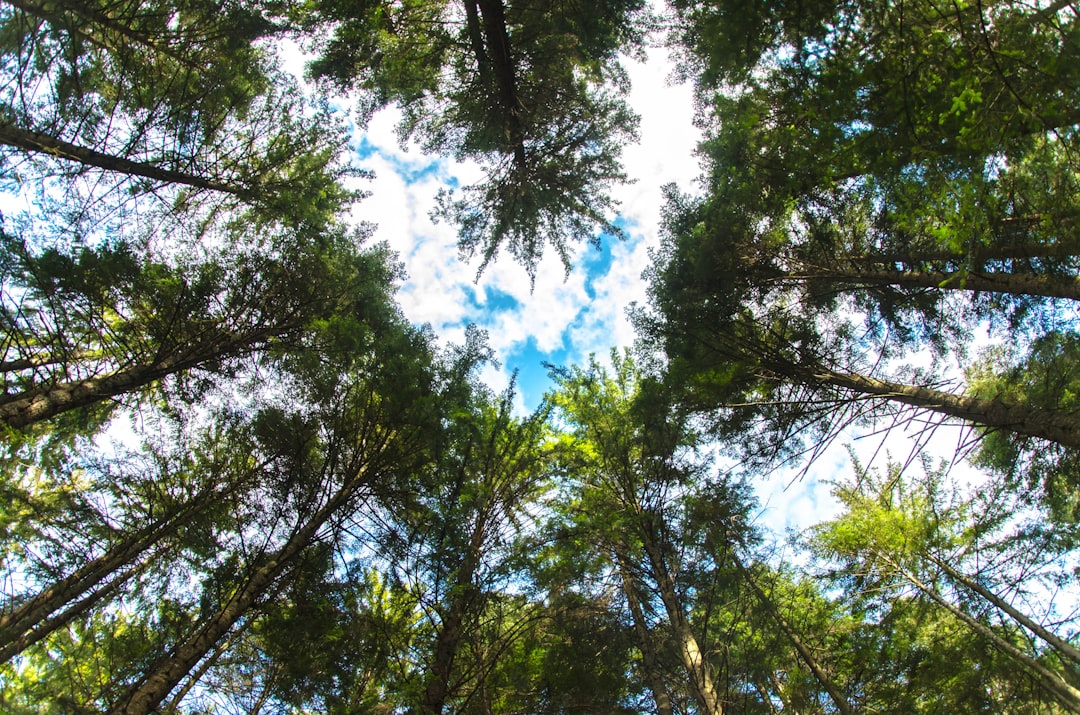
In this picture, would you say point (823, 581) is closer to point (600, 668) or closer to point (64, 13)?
Result: point (600, 668)

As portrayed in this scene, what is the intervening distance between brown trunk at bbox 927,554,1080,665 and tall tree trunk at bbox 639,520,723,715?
5.70 metres

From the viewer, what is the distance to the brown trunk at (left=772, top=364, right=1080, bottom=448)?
414 cm

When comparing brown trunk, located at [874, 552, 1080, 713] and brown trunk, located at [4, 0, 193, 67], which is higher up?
brown trunk, located at [874, 552, 1080, 713]

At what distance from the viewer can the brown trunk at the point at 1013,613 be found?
664 cm

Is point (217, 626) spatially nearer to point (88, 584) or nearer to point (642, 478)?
point (88, 584)

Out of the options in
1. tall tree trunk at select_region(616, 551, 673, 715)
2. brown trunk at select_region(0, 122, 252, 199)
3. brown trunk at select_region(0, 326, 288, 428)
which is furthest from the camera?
tall tree trunk at select_region(616, 551, 673, 715)

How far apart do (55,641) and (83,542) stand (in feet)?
6.98

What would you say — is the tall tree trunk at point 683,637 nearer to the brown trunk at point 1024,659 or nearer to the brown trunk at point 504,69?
the brown trunk at point 1024,659

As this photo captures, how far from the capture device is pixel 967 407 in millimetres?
5039

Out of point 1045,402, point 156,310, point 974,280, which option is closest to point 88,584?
point 156,310

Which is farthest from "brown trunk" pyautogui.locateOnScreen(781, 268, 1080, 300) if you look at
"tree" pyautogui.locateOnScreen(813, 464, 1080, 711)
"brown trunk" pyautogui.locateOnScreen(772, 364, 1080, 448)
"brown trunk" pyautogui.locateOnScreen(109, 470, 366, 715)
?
"brown trunk" pyautogui.locateOnScreen(109, 470, 366, 715)

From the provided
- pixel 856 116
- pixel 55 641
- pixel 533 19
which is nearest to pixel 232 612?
pixel 55 641

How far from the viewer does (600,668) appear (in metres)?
6.17

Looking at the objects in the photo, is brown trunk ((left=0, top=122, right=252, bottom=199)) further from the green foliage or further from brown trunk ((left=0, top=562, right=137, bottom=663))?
the green foliage
